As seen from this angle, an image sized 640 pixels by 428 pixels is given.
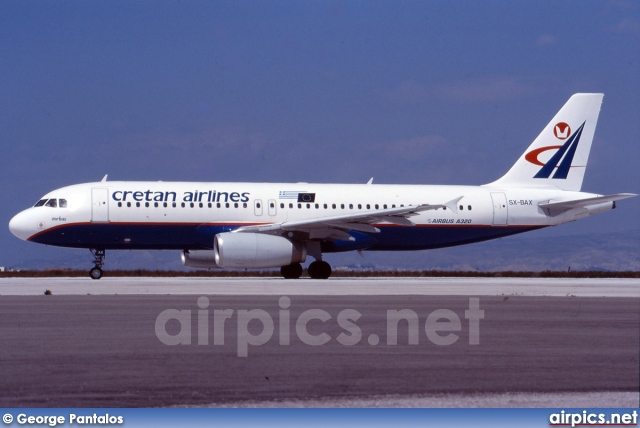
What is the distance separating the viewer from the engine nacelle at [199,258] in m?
35.9

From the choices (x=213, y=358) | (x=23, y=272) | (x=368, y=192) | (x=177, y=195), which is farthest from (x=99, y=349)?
(x=23, y=272)

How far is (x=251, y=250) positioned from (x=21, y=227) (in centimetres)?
818

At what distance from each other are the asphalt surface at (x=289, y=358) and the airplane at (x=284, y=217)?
54.3 ft

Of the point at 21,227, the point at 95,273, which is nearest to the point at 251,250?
the point at 95,273

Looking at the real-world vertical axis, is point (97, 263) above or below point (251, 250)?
below

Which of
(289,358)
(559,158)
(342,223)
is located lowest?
(289,358)

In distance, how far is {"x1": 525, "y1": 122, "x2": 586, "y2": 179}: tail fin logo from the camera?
41.2m

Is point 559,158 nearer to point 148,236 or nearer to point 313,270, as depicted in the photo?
point 313,270

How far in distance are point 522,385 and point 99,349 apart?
198 inches

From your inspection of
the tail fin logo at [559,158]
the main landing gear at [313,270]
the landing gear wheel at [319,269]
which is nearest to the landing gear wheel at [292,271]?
the main landing gear at [313,270]

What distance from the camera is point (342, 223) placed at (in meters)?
34.7

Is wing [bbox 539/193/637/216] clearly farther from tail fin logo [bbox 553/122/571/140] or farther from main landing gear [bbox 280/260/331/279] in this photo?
main landing gear [bbox 280/260/331/279]

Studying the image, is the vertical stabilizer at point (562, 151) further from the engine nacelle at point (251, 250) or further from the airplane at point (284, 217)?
the engine nacelle at point (251, 250)

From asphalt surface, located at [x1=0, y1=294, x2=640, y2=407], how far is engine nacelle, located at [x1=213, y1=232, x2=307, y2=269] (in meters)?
14.3
